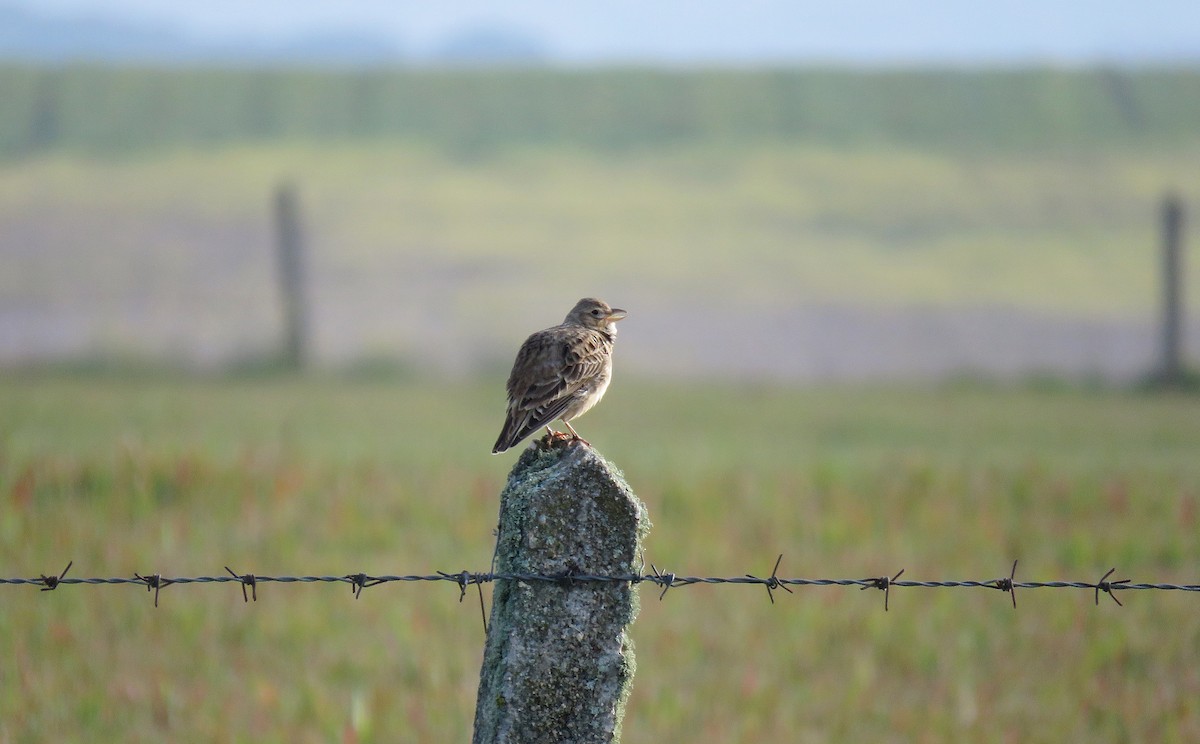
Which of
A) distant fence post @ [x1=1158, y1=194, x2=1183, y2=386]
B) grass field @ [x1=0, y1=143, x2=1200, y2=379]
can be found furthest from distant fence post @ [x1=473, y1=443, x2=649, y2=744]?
distant fence post @ [x1=1158, y1=194, x2=1183, y2=386]

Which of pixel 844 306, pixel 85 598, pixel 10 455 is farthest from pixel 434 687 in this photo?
pixel 844 306

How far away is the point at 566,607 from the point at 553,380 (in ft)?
6.11

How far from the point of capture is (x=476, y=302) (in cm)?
3603

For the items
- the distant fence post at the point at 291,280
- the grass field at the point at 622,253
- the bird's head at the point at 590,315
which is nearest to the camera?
the bird's head at the point at 590,315

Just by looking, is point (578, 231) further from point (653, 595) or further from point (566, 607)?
point (566, 607)

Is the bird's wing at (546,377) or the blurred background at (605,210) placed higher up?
the blurred background at (605,210)

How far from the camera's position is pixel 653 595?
32.8ft

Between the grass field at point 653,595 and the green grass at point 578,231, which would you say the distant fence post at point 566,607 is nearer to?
the grass field at point 653,595

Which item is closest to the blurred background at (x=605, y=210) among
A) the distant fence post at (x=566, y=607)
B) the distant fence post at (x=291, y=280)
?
the distant fence post at (x=291, y=280)

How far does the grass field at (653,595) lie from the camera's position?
23.5 ft

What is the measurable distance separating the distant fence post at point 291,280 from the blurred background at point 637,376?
0.31 ft

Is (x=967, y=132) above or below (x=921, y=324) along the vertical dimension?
above

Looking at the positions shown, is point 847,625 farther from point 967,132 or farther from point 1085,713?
point 967,132

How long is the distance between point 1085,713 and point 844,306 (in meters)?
30.9
